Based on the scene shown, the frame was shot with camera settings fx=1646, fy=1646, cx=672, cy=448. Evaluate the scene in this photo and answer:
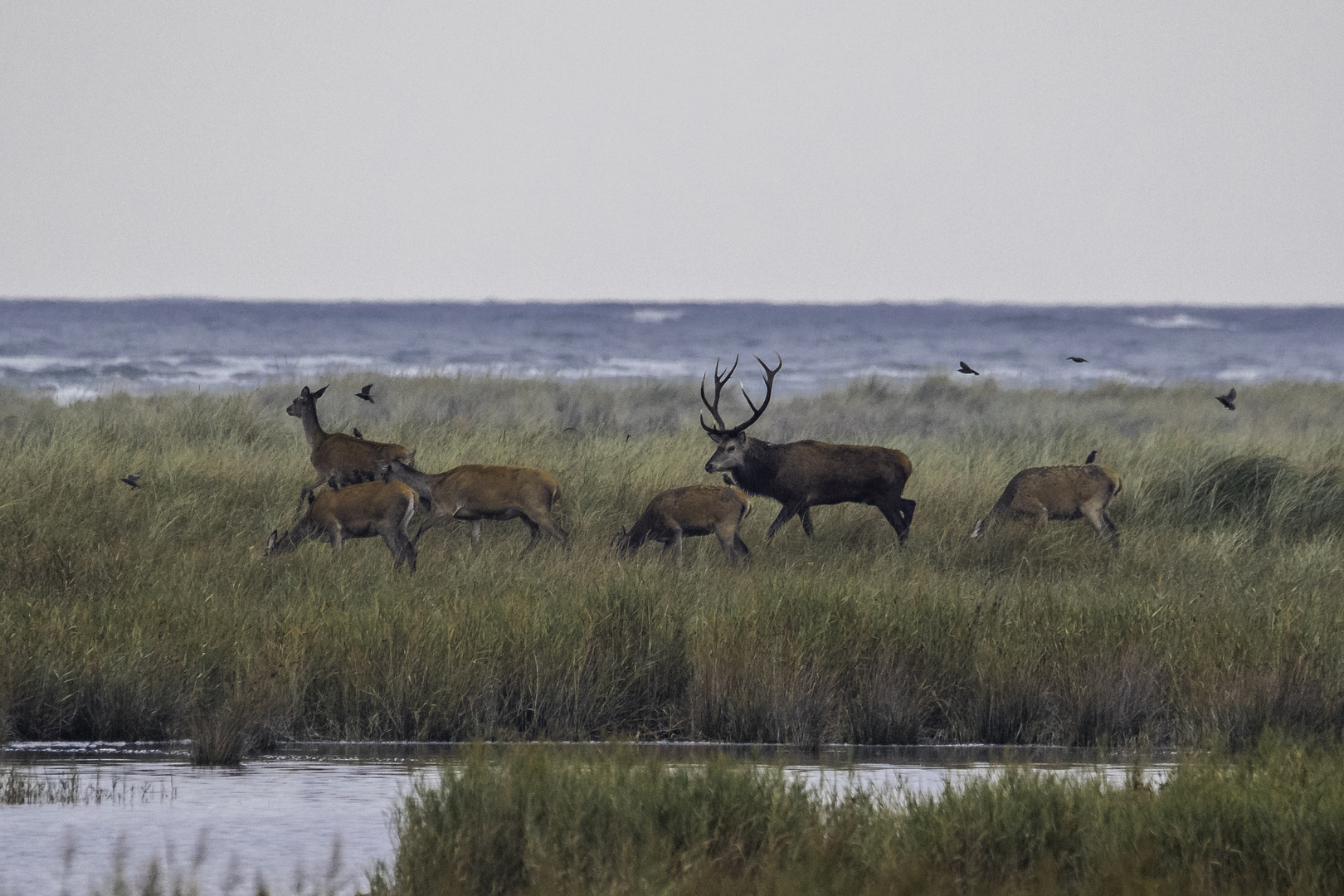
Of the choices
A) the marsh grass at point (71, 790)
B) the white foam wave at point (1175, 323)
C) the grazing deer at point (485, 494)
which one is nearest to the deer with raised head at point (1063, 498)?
the grazing deer at point (485, 494)

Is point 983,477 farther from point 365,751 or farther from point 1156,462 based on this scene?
point 365,751

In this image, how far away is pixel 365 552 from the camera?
40.7 ft

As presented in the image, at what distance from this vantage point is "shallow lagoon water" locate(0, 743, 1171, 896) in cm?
586

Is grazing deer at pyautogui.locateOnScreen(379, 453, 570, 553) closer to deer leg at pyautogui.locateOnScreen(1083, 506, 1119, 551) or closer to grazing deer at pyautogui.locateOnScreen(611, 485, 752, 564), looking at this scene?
grazing deer at pyautogui.locateOnScreen(611, 485, 752, 564)

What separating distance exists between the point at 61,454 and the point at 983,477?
9177 millimetres

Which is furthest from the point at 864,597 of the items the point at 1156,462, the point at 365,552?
the point at 1156,462

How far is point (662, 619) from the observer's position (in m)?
9.51

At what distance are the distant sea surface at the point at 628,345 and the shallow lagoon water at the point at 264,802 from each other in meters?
25.1

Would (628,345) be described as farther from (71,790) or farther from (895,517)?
(71,790)

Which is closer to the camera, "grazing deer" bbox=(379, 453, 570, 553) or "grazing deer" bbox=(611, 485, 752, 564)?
"grazing deer" bbox=(611, 485, 752, 564)

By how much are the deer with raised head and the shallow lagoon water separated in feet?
17.3

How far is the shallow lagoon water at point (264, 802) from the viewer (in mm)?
5855

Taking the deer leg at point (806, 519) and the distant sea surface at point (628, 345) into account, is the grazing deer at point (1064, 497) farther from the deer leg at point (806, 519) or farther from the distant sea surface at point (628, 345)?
the distant sea surface at point (628, 345)

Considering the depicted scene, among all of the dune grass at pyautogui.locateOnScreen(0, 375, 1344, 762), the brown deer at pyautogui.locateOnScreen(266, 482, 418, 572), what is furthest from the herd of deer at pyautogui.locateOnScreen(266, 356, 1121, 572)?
the dune grass at pyautogui.locateOnScreen(0, 375, 1344, 762)
